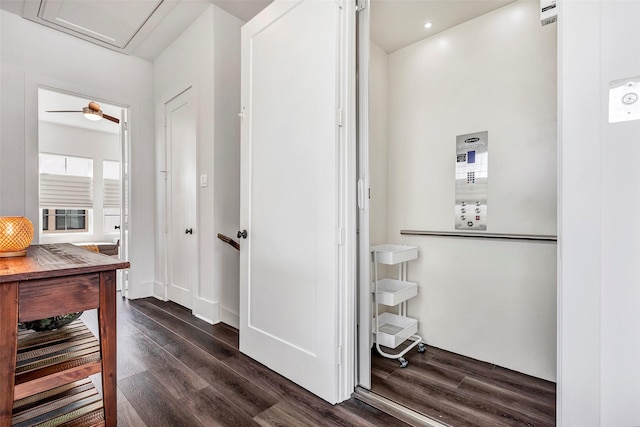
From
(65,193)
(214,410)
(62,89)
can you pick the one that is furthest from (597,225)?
(65,193)

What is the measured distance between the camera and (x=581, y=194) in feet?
3.22

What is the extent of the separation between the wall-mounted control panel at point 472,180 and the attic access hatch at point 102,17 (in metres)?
2.79

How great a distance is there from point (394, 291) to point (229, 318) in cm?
149

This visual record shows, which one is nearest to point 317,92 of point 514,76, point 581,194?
point 581,194

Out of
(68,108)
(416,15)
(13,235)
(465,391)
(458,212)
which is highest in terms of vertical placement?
(68,108)

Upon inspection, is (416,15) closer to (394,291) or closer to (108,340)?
(394,291)

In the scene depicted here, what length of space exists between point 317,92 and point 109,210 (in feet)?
21.7

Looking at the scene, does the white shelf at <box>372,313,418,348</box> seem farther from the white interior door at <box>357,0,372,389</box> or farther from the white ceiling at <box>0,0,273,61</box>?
the white ceiling at <box>0,0,273,61</box>

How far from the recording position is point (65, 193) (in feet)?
19.4

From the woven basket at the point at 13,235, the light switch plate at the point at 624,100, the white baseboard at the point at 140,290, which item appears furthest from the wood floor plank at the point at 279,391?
the light switch plate at the point at 624,100

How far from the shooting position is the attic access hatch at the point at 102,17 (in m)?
2.64

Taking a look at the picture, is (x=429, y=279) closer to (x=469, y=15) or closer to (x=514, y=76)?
(x=514, y=76)

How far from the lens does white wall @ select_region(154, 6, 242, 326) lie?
2.79 meters

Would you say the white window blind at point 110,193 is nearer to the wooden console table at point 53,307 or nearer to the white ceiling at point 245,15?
the white ceiling at point 245,15
